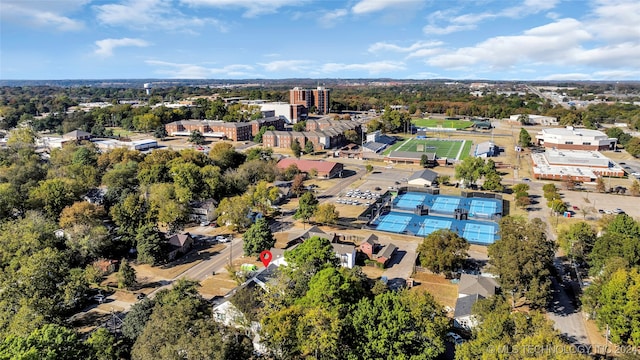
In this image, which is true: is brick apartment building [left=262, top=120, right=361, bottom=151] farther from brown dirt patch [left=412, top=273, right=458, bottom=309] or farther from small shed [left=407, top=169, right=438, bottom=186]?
brown dirt patch [left=412, top=273, right=458, bottom=309]

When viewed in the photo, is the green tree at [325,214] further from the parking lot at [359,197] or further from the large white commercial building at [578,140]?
the large white commercial building at [578,140]

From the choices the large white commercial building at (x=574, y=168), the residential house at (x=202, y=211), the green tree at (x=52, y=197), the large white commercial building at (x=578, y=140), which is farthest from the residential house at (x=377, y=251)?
the large white commercial building at (x=578, y=140)

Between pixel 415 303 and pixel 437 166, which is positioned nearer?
pixel 415 303

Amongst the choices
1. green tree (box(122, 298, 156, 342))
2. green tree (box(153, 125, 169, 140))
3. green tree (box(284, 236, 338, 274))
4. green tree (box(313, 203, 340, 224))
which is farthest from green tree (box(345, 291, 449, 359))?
green tree (box(153, 125, 169, 140))

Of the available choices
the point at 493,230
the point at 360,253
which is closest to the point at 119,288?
the point at 360,253

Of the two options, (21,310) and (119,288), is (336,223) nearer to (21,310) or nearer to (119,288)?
(119,288)
